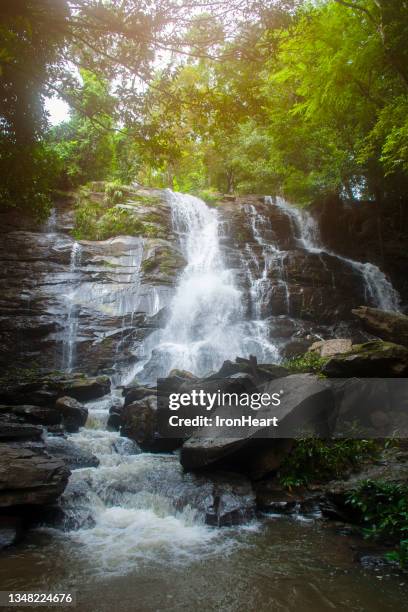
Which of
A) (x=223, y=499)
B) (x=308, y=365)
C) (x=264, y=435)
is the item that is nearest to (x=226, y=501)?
(x=223, y=499)

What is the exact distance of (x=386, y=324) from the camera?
9.30 meters

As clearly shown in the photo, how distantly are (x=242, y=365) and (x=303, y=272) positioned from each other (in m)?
8.67

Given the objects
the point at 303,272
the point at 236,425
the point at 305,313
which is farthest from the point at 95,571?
the point at 303,272

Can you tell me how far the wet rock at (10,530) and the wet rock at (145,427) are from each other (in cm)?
291

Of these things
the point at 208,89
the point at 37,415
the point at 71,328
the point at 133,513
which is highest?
the point at 208,89

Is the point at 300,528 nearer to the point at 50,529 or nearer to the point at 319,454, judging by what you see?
the point at 319,454

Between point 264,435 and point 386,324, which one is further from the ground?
point 386,324

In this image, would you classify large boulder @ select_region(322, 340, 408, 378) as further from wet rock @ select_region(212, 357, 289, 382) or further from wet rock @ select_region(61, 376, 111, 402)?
wet rock @ select_region(61, 376, 111, 402)

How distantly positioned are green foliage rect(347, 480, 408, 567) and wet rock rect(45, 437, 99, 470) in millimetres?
4164

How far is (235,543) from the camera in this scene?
4598 millimetres

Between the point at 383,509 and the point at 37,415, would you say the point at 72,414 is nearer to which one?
the point at 37,415

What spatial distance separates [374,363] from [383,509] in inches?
110

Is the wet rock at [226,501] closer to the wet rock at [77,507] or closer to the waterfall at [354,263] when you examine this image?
the wet rock at [77,507]

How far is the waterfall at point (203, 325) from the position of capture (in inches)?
478
